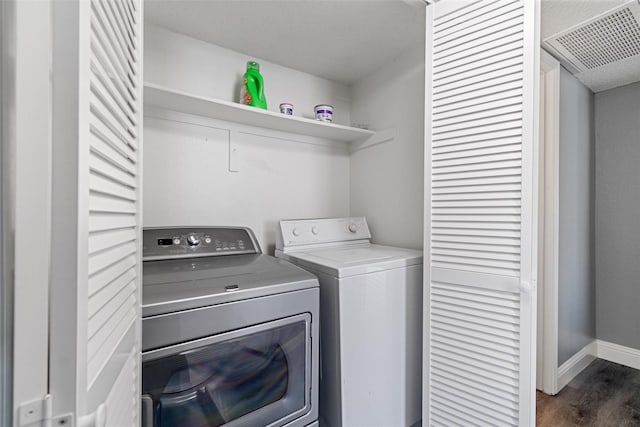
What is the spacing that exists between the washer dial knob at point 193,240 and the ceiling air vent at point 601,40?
7.97 feet

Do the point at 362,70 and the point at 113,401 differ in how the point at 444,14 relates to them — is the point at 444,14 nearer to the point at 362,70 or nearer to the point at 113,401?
the point at 362,70

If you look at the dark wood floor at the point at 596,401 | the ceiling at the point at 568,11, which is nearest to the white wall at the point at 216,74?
the ceiling at the point at 568,11

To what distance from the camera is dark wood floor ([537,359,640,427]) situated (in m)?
1.77

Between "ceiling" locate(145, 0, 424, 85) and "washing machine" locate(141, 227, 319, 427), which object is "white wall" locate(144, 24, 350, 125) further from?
"washing machine" locate(141, 227, 319, 427)

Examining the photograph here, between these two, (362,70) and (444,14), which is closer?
(444,14)

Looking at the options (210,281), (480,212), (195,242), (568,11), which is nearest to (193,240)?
(195,242)

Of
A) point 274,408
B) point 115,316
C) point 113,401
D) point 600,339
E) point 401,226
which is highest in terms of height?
point 401,226

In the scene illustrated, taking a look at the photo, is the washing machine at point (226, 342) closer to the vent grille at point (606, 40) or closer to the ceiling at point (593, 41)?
the ceiling at point (593, 41)

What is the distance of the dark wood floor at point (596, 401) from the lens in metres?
1.77

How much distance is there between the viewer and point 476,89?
4.11 feet

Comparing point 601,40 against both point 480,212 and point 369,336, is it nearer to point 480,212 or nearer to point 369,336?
point 480,212

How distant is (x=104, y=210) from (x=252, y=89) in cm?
145

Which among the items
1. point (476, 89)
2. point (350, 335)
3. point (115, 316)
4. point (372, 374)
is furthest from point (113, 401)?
point (476, 89)

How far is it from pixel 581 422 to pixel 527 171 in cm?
176
